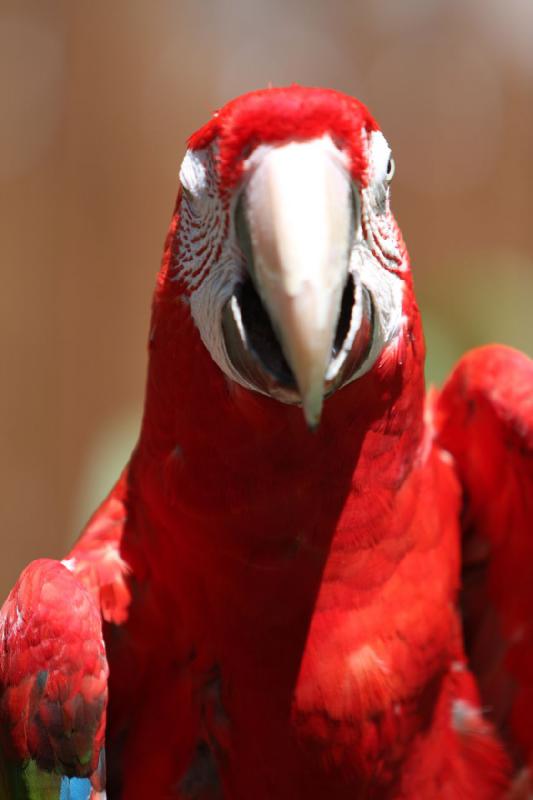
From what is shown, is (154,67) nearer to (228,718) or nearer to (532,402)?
(532,402)

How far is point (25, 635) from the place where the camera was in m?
0.83

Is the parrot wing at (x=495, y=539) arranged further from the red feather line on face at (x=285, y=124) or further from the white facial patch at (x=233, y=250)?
the red feather line on face at (x=285, y=124)

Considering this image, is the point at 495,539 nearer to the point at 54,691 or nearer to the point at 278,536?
the point at 278,536

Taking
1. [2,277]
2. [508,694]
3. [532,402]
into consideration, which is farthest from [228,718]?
[2,277]

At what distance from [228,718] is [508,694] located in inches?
14.1

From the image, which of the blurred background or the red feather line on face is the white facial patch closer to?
the red feather line on face

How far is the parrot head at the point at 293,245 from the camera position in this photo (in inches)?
24.7

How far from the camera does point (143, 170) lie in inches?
97.0

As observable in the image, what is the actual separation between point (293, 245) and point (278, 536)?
0.29m

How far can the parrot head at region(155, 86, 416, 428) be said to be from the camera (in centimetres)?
63

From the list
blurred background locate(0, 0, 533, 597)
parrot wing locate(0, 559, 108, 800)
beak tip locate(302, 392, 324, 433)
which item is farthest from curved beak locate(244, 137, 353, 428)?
blurred background locate(0, 0, 533, 597)

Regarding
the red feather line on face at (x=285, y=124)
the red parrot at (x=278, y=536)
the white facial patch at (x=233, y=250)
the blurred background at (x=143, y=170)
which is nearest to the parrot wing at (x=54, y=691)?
the red parrot at (x=278, y=536)

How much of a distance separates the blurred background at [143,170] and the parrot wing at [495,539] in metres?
1.35

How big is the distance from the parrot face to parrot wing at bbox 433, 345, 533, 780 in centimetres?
27
